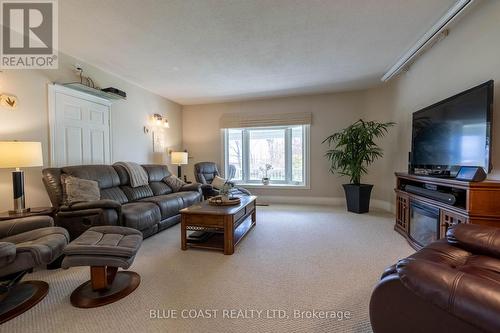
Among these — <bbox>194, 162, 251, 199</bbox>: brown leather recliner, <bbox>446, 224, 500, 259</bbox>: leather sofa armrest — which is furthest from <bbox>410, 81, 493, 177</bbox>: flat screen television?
<bbox>194, 162, 251, 199</bbox>: brown leather recliner

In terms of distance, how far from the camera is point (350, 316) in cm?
154

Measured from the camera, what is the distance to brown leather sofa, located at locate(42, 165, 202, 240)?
2.43 metres

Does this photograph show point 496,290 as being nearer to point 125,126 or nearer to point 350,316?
point 350,316

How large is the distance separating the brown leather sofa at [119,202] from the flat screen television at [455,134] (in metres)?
3.41

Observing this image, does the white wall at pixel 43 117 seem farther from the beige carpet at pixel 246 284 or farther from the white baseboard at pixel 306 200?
the white baseboard at pixel 306 200

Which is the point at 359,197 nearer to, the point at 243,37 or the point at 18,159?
the point at 243,37

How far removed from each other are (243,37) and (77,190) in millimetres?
2640

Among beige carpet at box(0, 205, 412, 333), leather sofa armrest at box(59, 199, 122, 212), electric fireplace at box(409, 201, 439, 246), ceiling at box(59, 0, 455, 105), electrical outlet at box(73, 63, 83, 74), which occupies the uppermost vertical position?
ceiling at box(59, 0, 455, 105)

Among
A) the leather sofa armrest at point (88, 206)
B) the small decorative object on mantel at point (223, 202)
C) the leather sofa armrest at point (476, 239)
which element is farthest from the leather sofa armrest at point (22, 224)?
the leather sofa armrest at point (476, 239)

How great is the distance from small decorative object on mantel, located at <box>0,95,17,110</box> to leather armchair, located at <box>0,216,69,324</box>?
139 centimetres

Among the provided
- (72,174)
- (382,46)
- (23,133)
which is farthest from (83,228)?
(382,46)

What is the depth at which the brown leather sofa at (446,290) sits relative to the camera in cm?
74

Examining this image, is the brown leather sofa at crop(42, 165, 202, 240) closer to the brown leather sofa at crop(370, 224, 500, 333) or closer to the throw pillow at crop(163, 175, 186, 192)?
the throw pillow at crop(163, 175, 186, 192)

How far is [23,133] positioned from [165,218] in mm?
1920
